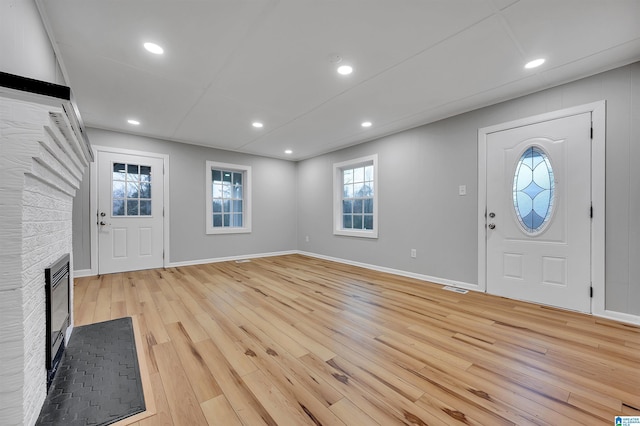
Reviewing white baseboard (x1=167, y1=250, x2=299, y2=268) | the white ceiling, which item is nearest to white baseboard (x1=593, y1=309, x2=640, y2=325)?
the white ceiling

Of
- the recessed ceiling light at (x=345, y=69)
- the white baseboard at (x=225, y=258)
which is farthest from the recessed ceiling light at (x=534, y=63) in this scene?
the white baseboard at (x=225, y=258)

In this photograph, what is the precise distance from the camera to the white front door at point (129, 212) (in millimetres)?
4113

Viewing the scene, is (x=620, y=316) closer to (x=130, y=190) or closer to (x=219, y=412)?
(x=219, y=412)

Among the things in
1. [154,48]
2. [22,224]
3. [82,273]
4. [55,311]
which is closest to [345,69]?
[154,48]

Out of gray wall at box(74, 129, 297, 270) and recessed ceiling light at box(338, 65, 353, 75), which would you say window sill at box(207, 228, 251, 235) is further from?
recessed ceiling light at box(338, 65, 353, 75)

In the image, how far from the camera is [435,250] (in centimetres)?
370

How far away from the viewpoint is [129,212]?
4.36 m

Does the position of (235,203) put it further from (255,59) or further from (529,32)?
(529,32)

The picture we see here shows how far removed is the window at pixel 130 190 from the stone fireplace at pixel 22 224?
3.66 metres

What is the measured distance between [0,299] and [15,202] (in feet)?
1.20

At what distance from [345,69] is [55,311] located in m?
2.86

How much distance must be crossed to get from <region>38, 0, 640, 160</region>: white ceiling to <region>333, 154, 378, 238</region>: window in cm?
146

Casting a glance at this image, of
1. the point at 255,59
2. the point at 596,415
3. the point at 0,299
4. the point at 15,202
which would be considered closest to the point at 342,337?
the point at 596,415

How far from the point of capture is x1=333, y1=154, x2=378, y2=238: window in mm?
4641
